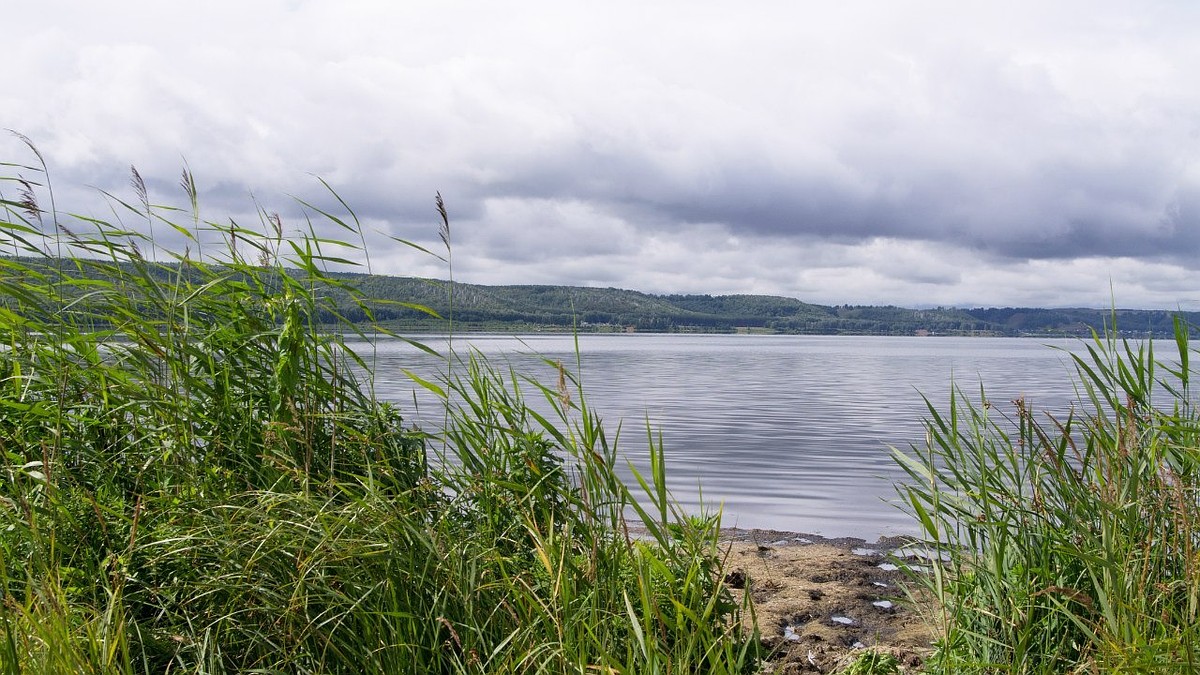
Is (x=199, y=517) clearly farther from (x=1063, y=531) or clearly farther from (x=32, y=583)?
(x=1063, y=531)

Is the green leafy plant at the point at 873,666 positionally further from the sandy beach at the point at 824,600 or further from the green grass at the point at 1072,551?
the green grass at the point at 1072,551

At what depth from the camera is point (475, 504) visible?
508 centimetres

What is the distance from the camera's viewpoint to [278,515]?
4383 mm

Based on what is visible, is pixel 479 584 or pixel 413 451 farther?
pixel 413 451

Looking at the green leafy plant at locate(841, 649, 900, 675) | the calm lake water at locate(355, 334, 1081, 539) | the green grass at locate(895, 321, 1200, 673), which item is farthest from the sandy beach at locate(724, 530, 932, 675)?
the calm lake water at locate(355, 334, 1081, 539)

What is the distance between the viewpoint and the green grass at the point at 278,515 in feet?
12.9

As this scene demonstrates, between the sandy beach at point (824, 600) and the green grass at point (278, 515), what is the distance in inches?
33.8

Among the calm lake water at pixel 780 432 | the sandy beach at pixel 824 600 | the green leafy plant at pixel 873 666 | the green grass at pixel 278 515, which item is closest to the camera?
the green grass at pixel 278 515

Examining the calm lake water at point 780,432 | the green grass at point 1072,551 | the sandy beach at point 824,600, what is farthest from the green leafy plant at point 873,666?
the calm lake water at point 780,432

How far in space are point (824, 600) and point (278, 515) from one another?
5213 millimetres

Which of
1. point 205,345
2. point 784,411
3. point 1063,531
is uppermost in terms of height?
point 205,345

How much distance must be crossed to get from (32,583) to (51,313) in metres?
2.71

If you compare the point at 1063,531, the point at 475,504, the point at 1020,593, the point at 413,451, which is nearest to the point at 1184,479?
the point at 1063,531

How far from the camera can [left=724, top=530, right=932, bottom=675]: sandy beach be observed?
6375 mm
